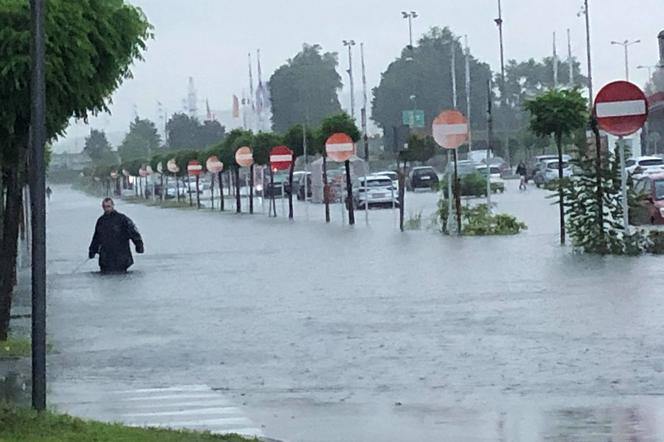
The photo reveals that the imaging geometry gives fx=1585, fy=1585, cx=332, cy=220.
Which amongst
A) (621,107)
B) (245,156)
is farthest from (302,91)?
(621,107)

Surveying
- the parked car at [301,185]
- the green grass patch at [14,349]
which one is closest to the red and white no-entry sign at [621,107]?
the green grass patch at [14,349]

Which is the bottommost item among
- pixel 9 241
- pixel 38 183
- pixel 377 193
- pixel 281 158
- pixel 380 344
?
pixel 377 193

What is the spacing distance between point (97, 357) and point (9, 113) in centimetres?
282

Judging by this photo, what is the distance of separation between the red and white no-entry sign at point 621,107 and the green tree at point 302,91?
102 metres

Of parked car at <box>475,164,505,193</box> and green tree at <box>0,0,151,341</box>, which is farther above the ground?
green tree at <box>0,0,151,341</box>

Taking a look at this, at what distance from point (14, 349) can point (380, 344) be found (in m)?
3.96

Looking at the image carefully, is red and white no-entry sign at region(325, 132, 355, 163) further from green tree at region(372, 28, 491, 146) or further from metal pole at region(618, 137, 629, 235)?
green tree at region(372, 28, 491, 146)

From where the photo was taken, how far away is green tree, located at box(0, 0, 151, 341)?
15.3 meters

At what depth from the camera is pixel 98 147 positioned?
192 m

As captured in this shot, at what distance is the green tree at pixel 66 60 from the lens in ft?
50.2

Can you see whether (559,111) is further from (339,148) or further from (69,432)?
(69,432)

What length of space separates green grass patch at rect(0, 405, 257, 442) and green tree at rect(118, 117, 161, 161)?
160314 millimetres

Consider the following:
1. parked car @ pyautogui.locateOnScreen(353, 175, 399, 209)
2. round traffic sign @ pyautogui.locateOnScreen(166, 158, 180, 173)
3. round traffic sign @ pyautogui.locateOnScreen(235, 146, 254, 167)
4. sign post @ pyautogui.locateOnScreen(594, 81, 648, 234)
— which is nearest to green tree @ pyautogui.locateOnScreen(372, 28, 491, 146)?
round traffic sign @ pyautogui.locateOnScreen(166, 158, 180, 173)

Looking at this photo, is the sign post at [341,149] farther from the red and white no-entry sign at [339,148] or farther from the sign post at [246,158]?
the sign post at [246,158]
